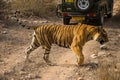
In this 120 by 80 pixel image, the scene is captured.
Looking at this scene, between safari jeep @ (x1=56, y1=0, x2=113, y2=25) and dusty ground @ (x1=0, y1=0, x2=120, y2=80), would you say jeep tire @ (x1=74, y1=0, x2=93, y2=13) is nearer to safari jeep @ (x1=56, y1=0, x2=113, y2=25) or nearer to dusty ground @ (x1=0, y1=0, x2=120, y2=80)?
safari jeep @ (x1=56, y1=0, x2=113, y2=25)

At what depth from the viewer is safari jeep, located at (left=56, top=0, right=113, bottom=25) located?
44.0 feet

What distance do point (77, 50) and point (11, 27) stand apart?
5.16 m

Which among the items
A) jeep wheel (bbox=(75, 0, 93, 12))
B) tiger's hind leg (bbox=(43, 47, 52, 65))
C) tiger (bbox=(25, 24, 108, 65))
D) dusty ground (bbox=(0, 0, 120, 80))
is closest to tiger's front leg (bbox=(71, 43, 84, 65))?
tiger (bbox=(25, 24, 108, 65))

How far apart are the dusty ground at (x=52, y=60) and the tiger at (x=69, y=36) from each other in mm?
296

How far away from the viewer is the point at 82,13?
13648 mm

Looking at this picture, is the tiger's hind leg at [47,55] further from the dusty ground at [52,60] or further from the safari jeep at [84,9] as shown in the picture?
the safari jeep at [84,9]

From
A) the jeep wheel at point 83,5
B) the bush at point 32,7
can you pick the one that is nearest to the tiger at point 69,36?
the jeep wheel at point 83,5

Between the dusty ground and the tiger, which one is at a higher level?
the tiger

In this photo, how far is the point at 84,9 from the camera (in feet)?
44.0

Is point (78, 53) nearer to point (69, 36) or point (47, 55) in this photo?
point (69, 36)

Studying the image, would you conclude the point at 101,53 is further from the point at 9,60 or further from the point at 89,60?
the point at 9,60

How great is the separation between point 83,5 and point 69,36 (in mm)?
5064

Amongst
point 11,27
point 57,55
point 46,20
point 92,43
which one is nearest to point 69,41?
point 57,55

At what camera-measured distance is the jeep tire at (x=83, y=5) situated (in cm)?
1331
